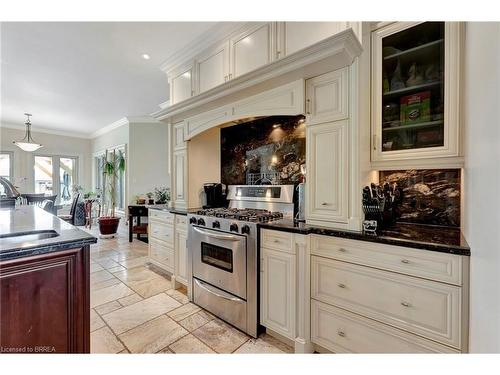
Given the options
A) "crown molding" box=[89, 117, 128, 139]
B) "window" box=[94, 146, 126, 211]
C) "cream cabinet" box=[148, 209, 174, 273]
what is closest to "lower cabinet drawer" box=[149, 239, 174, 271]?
"cream cabinet" box=[148, 209, 174, 273]

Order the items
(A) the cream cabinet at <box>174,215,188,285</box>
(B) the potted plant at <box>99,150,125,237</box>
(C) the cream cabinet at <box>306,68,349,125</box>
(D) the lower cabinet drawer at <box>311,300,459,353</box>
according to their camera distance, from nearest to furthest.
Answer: (D) the lower cabinet drawer at <box>311,300,459,353</box>
(C) the cream cabinet at <box>306,68,349,125</box>
(A) the cream cabinet at <box>174,215,188,285</box>
(B) the potted plant at <box>99,150,125,237</box>

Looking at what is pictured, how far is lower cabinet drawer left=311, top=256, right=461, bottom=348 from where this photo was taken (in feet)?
4.03

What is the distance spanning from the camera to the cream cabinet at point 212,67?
7.92 ft

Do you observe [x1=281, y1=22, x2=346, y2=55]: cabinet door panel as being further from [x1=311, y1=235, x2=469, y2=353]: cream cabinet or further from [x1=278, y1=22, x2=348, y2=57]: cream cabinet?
[x1=311, y1=235, x2=469, y2=353]: cream cabinet

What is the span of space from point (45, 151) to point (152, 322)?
7.46 meters

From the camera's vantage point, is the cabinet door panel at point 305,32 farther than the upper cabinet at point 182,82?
No

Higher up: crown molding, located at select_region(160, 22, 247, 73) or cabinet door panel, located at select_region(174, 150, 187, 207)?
crown molding, located at select_region(160, 22, 247, 73)

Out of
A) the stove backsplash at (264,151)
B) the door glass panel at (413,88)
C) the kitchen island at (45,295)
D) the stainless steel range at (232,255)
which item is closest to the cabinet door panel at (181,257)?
the stainless steel range at (232,255)

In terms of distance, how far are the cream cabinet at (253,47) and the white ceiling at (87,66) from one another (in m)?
0.42

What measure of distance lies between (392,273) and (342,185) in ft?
2.03

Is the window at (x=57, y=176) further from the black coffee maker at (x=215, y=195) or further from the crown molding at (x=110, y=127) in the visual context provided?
the black coffee maker at (x=215, y=195)

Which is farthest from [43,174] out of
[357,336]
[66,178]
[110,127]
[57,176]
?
[357,336]

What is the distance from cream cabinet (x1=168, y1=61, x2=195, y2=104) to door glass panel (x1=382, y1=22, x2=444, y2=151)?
2034 mm
